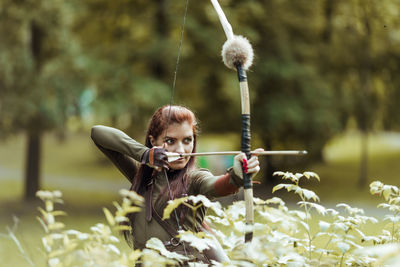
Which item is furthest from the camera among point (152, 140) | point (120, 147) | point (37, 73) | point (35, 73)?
point (37, 73)

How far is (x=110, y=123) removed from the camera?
13195 mm

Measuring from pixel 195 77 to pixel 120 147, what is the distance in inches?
398

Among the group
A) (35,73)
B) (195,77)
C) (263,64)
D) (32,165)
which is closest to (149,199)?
(195,77)

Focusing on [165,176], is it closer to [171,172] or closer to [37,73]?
[171,172]

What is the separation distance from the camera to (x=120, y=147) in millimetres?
2760

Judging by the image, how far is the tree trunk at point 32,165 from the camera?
45.3 feet

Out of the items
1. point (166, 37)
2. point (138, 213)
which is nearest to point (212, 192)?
point (138, 213)

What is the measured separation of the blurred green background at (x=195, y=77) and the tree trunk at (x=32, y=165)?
28 mm

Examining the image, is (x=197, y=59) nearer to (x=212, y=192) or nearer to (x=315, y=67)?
(x=315, y=67)

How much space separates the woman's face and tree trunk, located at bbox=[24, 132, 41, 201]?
11.5 meters

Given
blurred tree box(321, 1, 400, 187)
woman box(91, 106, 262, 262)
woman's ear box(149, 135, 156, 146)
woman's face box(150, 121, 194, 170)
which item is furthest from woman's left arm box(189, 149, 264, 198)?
blurred tree box(321, 1, 400, 187)

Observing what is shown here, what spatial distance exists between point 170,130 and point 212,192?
450mm

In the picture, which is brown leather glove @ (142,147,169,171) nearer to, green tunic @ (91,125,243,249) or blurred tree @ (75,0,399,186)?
green tunic @ (91,125,243,249)

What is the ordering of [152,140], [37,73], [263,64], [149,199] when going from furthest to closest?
1. [263,64]
2. [37,73]
3. [152,140]
4. [149,199]
